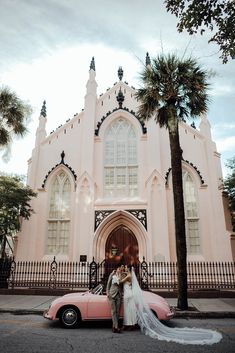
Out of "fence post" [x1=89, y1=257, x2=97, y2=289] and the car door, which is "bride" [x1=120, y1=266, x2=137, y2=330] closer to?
the car door

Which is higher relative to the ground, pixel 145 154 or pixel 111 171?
pixel 145 154

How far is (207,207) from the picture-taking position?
52.8ft

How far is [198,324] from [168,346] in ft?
8.51

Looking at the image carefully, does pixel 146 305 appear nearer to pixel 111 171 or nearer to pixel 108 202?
pixel 108 202

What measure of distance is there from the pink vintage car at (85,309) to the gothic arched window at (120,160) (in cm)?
1002

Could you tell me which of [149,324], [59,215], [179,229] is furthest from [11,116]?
[149,324]

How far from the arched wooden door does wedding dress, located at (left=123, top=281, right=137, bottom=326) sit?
9.05 m

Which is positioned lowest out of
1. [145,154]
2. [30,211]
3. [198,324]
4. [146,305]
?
[198,324]

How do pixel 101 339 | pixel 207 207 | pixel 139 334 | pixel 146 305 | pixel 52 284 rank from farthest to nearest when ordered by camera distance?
pixel 207 207 → pixel 52 284 → pixel 146 305 → pixel 139 334 → pixel 101 339

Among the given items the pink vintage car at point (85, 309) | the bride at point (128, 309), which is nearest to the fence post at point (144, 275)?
the pink vintage car at point (85, 309)

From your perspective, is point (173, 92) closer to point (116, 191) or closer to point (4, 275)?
point (116, 191)

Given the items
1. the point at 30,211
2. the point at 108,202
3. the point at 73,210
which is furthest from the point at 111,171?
the point at 30,211

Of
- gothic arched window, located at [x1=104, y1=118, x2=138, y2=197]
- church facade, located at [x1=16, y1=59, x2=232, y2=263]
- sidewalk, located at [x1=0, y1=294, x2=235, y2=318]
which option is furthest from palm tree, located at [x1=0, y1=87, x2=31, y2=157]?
sidewalk, located at [x1=0, y1=294, x2=235, y2=318]

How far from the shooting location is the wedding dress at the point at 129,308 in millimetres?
6555
